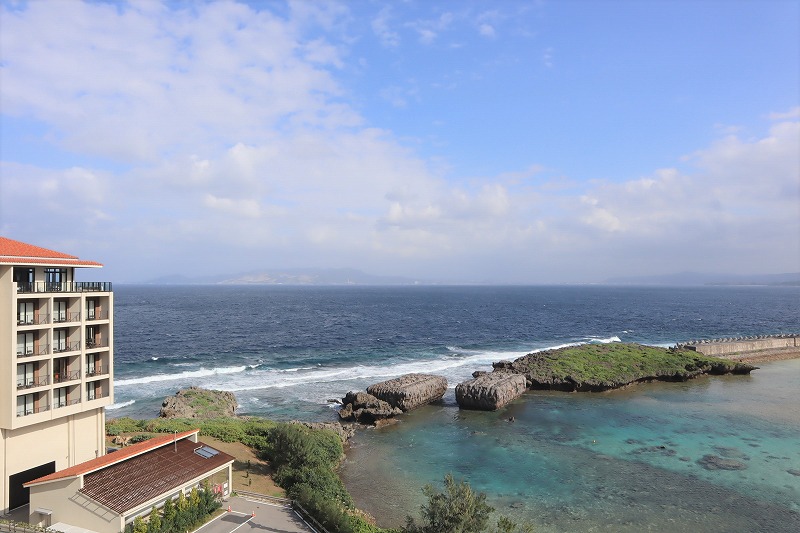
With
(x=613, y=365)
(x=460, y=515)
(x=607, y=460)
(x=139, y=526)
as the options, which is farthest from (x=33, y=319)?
(x=613, y=365)

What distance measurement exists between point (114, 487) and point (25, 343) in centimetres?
1106

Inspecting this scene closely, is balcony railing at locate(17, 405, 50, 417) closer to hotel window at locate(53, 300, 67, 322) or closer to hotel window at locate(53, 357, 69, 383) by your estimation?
hotel window at locate(53, 357, 69, 383)

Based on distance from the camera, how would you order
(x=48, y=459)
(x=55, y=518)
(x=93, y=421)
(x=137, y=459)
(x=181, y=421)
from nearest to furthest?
(x=55, y=518) → (x=137, y=459) → (x=48, y=459) → (x=93, y=421) → (x=181, y=421)

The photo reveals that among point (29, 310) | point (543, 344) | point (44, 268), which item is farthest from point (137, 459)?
point (543, 344)

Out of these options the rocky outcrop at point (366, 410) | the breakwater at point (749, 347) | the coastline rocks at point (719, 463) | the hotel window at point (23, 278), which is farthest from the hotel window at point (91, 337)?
the breakwater at point (749, 347)

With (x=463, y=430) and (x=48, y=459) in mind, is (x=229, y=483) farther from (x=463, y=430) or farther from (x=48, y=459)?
(x=463, y=430)

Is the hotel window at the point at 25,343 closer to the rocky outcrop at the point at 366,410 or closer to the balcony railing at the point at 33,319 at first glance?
the balcony railing at the point at 33,319

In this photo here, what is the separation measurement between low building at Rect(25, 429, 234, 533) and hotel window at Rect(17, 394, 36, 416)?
444 cm

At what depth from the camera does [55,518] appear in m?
26.8

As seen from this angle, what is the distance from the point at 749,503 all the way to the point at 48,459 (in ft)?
157

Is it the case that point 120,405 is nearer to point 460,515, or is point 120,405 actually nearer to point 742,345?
point 460,515

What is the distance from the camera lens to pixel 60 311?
32281 millimetres

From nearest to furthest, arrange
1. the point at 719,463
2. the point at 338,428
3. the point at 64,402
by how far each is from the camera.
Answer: the point at 64,402
the point at 719,463
the point at 338,428

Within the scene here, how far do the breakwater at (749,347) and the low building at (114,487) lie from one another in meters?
85.8
